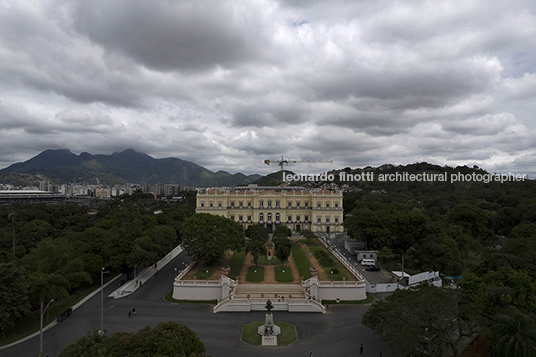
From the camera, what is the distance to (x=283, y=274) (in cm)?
3456

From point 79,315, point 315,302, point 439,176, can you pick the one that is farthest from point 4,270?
point 439,176

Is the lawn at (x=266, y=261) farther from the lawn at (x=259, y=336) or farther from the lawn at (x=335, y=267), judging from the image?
the lawn at (x=259, y=336)

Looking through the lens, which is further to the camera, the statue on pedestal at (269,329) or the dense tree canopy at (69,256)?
the dense tree canopy at (69,256)

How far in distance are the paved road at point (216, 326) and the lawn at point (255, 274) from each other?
5.46 metres

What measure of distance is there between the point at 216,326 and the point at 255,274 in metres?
10.3

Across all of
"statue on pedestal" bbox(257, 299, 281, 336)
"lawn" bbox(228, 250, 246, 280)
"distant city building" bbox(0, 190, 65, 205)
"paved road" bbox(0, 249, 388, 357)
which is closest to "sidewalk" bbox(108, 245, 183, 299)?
"paved road" bbox(0, 249, 388, 357)

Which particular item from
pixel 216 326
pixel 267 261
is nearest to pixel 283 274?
pixel 267 261

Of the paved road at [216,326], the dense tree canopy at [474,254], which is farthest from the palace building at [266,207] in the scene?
the paved road at [216,326]

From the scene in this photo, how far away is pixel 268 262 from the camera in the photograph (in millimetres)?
39375

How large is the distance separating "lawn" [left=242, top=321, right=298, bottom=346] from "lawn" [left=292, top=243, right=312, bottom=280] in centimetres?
890

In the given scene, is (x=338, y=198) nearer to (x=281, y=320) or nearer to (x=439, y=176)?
(x=281, y=320)

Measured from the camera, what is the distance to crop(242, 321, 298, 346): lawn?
22047 mm

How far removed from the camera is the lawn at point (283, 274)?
32562 millimetres

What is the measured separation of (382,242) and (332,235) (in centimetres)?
2011
